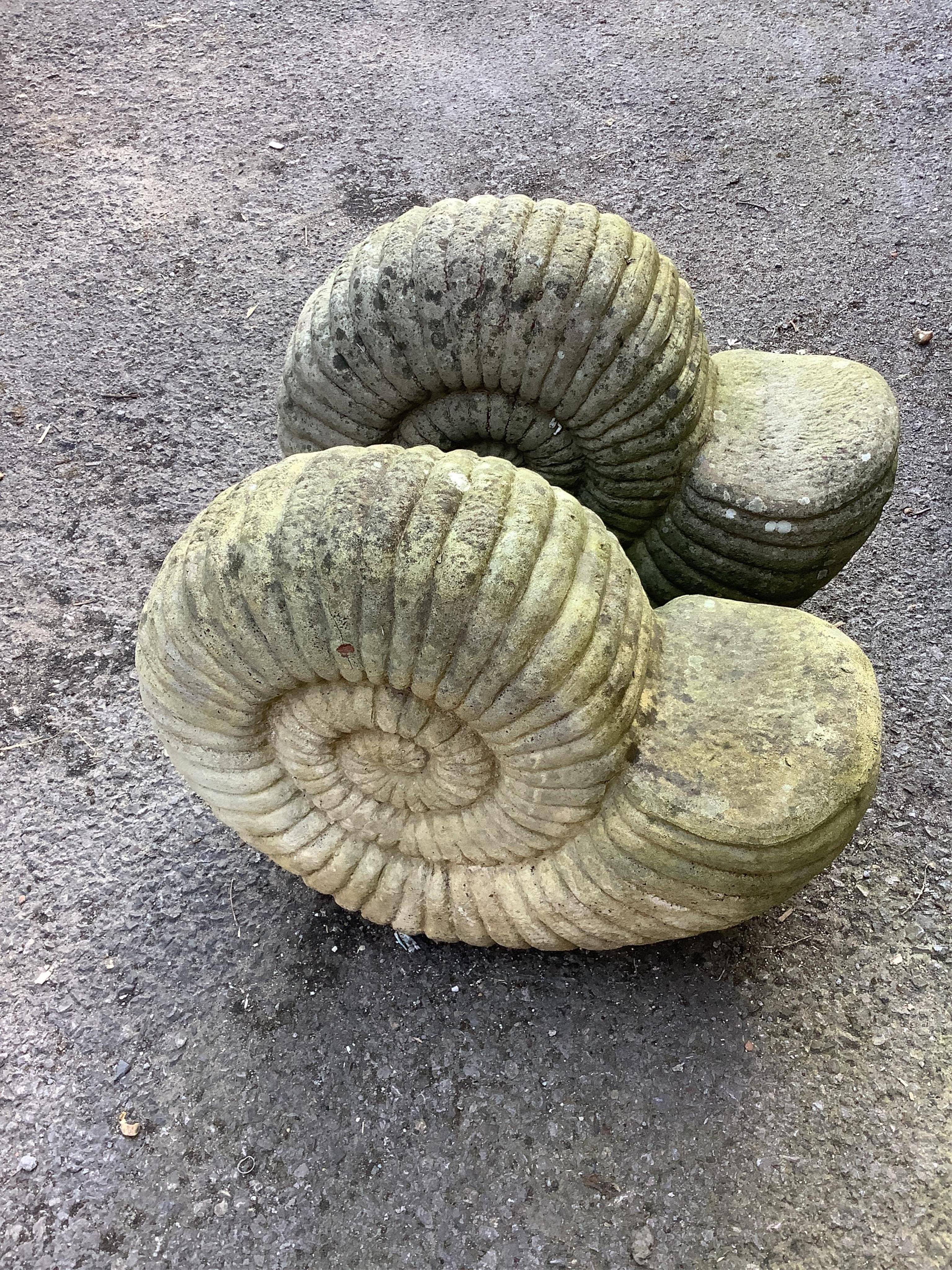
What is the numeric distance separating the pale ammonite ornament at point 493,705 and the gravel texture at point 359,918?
1.27ft

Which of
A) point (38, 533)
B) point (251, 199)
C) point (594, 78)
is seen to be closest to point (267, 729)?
point (38, 533)

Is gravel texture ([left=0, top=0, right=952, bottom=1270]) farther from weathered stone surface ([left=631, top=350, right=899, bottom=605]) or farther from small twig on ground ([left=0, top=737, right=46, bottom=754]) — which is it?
weathered stone surface ([left=631, top=350, right=899, bottom=605])

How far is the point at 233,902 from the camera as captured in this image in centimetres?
209

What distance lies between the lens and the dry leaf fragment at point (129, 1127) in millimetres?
1826

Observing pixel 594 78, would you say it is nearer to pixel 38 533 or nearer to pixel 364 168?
pixel 364 168

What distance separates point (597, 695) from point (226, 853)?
3.76 feet

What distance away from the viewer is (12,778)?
230cm

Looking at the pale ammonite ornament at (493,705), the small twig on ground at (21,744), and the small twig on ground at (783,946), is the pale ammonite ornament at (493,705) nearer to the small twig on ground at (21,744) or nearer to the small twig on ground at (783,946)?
the small twig on ground at (783,946)

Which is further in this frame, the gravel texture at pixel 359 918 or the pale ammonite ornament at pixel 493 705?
the gravel texture at pixel 359 918

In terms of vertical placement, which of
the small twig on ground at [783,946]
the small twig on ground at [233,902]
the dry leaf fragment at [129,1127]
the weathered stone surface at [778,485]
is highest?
the weathered stone surface at [778,485]

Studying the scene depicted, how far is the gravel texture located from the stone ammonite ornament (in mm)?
691

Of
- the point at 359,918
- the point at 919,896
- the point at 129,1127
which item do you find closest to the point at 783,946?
the point at 919,896

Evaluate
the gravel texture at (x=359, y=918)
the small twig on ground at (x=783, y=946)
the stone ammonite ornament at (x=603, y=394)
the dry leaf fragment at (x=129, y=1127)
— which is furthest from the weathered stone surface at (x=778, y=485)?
the dry leaf fragment at (x=129, y=1127)

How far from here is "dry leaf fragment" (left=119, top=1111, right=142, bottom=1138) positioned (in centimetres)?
183
